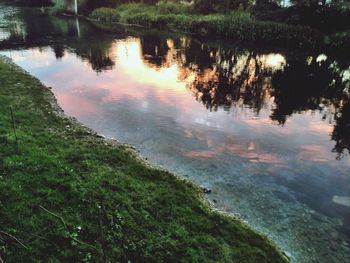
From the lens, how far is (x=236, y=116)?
2852 cm

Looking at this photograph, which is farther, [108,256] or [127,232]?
[127,232]

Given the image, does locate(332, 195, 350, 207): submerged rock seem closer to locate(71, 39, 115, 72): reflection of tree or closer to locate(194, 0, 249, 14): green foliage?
locate(71, 39, 115, 72): reflection of tree

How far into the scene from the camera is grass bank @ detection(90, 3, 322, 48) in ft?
184

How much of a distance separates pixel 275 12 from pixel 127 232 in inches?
2447

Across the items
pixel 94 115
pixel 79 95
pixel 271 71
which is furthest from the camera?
pixel 271 71

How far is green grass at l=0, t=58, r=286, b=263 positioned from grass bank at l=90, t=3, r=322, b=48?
4711 centimetres

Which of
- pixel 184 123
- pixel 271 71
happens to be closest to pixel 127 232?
pixel 184 123

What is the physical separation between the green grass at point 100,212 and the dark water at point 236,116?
2.24 metres

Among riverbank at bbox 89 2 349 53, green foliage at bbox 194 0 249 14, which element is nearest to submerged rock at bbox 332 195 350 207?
riverbank at bbox 89 2 349 53

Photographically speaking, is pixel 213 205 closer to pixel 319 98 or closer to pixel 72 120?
pixel 72 120

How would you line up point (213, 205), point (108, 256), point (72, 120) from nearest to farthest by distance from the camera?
point (108, 256) < point (213, 205) < point (72, 120)

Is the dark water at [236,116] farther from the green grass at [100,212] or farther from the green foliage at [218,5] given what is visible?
the green foliage at [218,5]

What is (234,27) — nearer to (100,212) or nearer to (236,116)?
(236,116)

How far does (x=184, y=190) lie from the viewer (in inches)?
619
